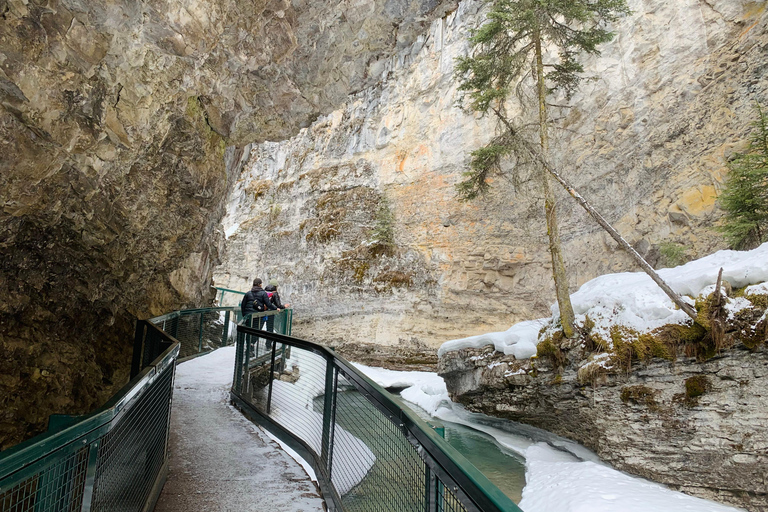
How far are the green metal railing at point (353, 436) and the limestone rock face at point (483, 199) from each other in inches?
376

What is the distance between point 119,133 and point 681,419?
420 inches

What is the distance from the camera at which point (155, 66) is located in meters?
5.51

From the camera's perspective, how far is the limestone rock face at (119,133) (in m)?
4.23

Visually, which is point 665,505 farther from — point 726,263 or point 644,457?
point 726,263

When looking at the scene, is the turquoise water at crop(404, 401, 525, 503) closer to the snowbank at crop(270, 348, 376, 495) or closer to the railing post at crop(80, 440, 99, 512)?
the snowbank at crop(270, 348, 376, 495)

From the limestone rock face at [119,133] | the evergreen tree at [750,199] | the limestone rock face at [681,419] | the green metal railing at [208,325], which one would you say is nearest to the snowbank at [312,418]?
the green metal railing at [208,325]

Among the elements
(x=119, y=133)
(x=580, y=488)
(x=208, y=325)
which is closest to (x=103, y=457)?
(x=119, y=133)

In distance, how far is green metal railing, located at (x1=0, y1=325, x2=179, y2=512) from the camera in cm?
141

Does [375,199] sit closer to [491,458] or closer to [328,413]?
[491,458]

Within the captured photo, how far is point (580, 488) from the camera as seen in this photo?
7.80 m

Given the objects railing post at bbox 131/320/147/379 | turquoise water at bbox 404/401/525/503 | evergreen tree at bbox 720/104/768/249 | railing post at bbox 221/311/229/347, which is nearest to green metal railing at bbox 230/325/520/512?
railing post at bbox 131/320/147/379

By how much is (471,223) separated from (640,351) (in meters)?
12.7

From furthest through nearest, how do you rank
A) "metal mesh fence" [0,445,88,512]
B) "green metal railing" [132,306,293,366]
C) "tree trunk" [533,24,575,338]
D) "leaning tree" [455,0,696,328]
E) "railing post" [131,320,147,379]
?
"leaning tree" [455,0,696,328] < "tree trunk" [533,24,575,338] < "green metal railing" [132,306,293,366] < "railing post" [131,320,147,379] < "metal mesh fence" [0,445,88,512]

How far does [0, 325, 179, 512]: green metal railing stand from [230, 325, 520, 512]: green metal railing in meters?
1.29
